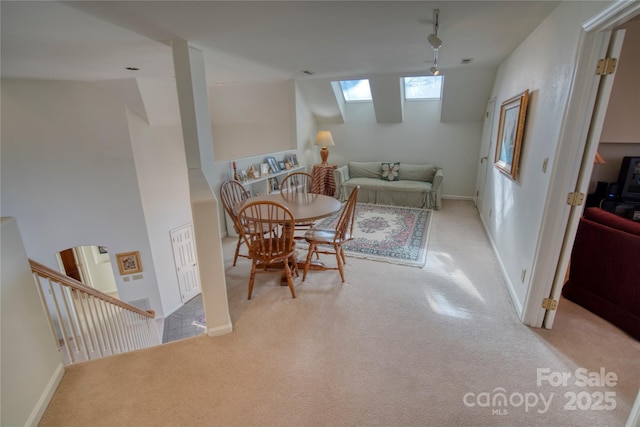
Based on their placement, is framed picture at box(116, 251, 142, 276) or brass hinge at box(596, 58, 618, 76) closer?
brass hinge at box(596, 58, 618, 76)

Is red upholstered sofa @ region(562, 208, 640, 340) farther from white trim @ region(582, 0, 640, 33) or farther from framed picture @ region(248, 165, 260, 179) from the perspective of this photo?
framed picture @ region(248, 165, 260, 179)

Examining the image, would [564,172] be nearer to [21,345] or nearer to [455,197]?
[21,345]

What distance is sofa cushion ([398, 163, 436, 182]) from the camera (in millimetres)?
5602

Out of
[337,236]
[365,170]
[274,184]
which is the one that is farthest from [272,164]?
[337,236]

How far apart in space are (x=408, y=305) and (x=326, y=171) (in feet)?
12.5

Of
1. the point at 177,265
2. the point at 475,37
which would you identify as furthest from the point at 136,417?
the point at 177,265

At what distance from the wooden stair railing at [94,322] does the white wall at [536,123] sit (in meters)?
3.37

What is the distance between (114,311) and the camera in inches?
125

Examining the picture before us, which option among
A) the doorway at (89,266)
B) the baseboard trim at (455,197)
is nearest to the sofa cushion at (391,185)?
the baseboard trim at (455,197)

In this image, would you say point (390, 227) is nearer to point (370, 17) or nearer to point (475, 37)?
point (475, 37)

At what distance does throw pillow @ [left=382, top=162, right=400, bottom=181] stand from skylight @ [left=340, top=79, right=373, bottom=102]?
4.62 feet

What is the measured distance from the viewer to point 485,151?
4.93 m

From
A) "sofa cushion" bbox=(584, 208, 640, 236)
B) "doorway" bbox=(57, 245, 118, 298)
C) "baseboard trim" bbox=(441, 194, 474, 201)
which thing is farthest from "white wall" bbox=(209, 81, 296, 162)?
"sofa cushion" bbox=(584, 208, 640, 236)

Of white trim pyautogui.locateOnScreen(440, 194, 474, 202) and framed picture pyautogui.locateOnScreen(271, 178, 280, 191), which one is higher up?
framed picture pyautogui.locateOnScreen(271, 178, 280, 191)
